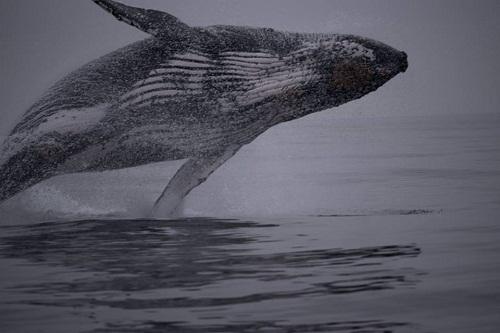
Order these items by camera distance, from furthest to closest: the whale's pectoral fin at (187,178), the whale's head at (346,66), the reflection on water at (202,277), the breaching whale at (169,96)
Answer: the whale's pectoral fin at (187,178)
the breaching whale at (169,96)
the whale's head at (346,66)
the reflection on water at (202,277)

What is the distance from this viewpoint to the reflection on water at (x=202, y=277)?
→ 803 cm

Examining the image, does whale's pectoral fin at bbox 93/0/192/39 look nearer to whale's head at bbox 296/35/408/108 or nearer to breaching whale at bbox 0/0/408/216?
breaching whale at bbox 0/0/408/216

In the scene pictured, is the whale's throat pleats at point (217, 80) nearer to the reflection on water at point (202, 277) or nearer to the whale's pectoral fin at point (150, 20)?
the whale's pectoral fin at point (150, 20)

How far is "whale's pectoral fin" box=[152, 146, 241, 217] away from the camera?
14531 mm

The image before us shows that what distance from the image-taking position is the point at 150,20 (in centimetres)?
1362

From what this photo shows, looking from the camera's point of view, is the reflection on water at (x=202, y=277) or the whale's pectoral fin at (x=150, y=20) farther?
the whale's pectoral fin at (x=150, y=20)

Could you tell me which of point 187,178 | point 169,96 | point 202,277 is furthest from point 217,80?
point 202,277

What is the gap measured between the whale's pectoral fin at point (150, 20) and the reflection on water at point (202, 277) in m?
2.65

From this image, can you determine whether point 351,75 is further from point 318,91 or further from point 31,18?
point 31,18

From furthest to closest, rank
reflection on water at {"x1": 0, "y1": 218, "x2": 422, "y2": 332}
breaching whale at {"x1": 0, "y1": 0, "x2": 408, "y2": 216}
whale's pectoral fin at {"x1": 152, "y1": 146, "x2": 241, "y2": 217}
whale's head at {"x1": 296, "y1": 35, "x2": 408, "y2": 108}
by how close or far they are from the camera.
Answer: whale's pectoral fin at {"x1": 152, "y1": 146, "x2": 241, "y2": 217}, breaching whale at {"x1": 0, "y1": 0, "x2": 408, "y2": 216}, whale's head at {"x1": 296, "y1": 35, "x2": 408, "y2": 108}, reflection on water at {"x1": 0, "y1": 218, "x2": 422, "y2": 332}

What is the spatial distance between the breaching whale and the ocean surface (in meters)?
1.08

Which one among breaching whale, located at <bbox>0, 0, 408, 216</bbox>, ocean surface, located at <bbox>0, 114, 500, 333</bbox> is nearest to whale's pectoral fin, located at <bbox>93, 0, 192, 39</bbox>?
breaching whale, located at <bbox>0, 0, 408, 216</bbox>

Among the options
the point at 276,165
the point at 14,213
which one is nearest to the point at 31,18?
the point at 276,165

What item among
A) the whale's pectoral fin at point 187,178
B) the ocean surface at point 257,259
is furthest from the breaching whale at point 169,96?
the ocean surface at point 257,259
